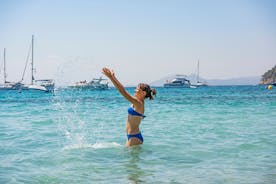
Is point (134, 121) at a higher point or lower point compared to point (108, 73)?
lower

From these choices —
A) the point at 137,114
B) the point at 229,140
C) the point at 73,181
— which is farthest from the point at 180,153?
the point at 73,181

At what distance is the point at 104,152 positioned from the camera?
8.59 meters

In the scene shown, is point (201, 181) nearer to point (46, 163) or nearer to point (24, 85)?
point (46, 163)

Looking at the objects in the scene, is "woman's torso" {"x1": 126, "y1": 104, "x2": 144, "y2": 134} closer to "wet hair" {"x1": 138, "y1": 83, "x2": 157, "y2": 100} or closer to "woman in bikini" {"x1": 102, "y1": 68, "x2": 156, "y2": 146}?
"woman in bikini" {"x1": 102, "y1": 68, "x2": 156, "y2": 146}

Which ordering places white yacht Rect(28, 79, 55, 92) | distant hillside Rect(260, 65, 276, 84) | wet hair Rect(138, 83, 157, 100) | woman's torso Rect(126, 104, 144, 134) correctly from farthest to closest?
1. distant hillside Rect(260, 65, 276, 84)
2. white yacht Rect(28, 79, 55, 92)
3. woman's torso Rect(126, 104, 144, 134)
4. wet hair Rect(138, 83, 157, 100)

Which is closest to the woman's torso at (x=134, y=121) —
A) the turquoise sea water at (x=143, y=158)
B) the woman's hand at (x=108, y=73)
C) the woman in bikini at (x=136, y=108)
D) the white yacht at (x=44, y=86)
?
the woman in bikini at (x=136, y=108)

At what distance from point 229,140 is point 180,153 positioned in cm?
237

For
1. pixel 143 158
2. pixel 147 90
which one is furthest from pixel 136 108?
pixel 143 158

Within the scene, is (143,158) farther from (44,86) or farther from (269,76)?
(269,76)

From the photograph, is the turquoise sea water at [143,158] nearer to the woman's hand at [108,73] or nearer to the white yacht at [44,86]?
the woman's hand at [108,73]

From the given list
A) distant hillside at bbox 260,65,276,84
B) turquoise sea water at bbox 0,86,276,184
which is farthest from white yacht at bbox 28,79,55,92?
distant hillside at bbox 260,65,276,84

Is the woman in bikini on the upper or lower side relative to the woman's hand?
lower

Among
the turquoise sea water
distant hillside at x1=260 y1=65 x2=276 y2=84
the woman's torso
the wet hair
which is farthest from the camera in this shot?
distant hillside at x1=260 y1=65 x2=276 y2=84

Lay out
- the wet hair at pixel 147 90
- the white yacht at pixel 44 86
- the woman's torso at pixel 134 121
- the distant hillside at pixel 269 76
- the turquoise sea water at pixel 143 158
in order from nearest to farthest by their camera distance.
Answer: the turquoise sea water at pixel 143 158 → the wet hair at pixel 147 90 → the woman's torso at pixel 134 121 → the white yacht at pixel 44 86 → the distant hillside at pixel 269 76
